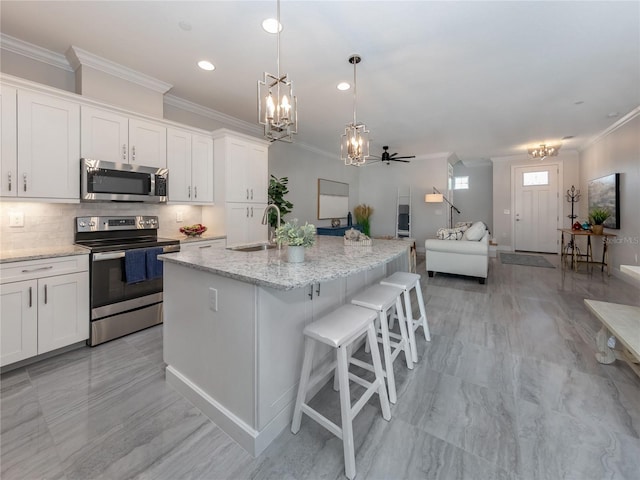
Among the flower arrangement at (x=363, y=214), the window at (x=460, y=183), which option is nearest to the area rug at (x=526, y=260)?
the window at (x=460, y=183)

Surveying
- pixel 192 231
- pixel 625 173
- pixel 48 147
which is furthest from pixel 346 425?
pixel 625 173

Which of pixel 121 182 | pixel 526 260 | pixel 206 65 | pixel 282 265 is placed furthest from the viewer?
pixel 526 260

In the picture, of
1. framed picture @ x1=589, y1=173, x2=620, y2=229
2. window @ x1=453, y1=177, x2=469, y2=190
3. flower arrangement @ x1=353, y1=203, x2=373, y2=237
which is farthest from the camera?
window @ x1=453, y1=177, x2=469, y2=190

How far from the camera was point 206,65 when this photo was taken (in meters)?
2.91

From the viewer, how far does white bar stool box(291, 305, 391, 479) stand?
131 centimetres

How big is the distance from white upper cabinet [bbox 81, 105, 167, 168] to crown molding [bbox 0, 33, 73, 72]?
2.27 feet

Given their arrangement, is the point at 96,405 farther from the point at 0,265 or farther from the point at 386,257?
the point at 386,257

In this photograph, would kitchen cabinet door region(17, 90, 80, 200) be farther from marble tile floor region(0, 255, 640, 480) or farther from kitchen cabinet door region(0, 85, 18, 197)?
marble tile floor region(0, 255, 640, 480)

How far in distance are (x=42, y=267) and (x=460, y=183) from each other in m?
9.78

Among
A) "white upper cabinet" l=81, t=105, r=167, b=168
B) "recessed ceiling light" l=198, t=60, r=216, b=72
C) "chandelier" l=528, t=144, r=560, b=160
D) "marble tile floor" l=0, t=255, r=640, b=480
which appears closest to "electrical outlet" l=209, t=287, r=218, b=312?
"marble tile floor" l=0, t=255, r=640, b=480

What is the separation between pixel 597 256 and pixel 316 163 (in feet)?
21.4

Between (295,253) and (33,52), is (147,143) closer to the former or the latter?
(33,52)

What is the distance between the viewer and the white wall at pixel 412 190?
7.59 meters

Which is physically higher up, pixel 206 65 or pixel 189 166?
pixel 206 65
